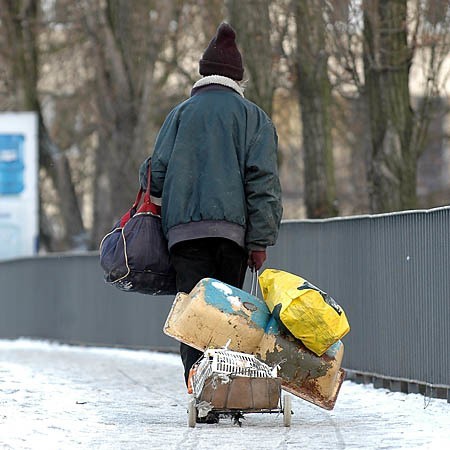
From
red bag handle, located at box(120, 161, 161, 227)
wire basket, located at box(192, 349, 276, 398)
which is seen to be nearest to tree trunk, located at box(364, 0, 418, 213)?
red bag handle, located at box(120, 161, 161, 227)

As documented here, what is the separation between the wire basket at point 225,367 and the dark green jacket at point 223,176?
666 mm

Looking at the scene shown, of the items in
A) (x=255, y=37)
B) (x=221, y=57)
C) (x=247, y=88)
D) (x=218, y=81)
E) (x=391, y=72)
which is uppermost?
(x=255, y=37)

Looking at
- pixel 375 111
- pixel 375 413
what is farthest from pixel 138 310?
pixel 375 413

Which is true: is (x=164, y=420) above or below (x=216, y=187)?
below

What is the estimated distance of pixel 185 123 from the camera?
26.0ft

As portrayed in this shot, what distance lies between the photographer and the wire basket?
7.33 m

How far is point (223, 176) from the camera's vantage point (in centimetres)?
783

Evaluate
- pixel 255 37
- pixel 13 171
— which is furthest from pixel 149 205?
pixel 13 171

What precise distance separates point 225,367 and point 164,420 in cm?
81

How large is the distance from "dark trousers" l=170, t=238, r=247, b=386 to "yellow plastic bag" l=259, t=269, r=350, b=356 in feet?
1.11

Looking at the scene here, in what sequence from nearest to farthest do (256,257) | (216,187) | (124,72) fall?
(216,187) < (256,257) < (124,72)

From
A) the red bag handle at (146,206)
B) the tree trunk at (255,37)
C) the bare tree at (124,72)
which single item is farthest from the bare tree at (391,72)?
the red bag handle at (146,206)

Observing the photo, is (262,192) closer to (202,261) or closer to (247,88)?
(202,261)

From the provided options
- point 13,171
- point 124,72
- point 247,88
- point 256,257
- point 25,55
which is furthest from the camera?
point 25,55
